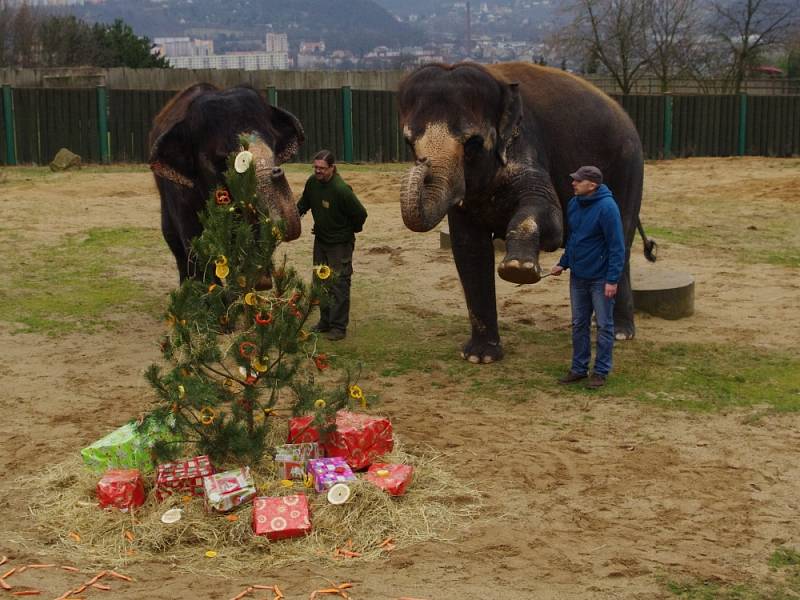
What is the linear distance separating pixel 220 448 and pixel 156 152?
406 cm

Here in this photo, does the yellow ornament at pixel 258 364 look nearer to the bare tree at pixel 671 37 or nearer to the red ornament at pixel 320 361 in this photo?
the red ornament at pixel 320 361

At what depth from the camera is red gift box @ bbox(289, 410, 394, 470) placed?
6719 mm

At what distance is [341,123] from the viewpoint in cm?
2672

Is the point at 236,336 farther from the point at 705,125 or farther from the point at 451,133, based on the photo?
the point at 705,125

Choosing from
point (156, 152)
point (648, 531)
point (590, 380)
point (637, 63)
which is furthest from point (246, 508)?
point (637, 63)

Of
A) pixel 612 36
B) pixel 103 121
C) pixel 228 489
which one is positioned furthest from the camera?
pixel 612 36

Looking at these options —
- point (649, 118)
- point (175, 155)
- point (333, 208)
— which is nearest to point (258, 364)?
point (175, 155)

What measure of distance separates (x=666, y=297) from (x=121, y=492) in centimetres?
661

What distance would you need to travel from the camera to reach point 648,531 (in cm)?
600

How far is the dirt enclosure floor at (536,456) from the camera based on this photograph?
550 centimetres

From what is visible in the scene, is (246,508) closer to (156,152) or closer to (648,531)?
(648,531)

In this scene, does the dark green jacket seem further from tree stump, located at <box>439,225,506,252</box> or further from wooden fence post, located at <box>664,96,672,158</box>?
wooden fence post, located at <box>664,96,672,158</box>

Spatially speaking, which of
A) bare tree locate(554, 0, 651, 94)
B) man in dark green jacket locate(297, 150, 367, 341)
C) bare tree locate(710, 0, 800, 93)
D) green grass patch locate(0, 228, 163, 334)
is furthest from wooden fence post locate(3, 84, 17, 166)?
bare tree locate(710, 0, 800, 93)

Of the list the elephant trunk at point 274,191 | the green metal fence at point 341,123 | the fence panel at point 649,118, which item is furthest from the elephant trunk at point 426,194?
the fence panel at point 649,118
